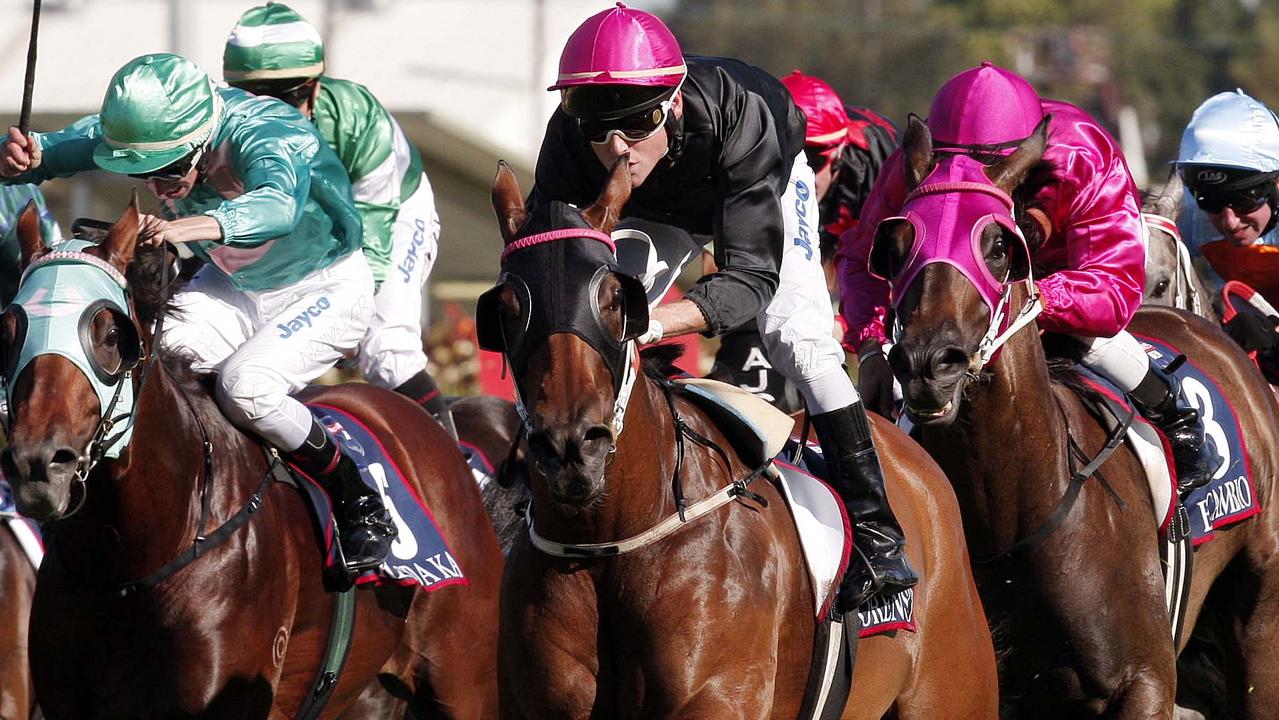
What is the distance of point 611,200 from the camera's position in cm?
370

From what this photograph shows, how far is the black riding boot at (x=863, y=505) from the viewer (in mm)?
4238

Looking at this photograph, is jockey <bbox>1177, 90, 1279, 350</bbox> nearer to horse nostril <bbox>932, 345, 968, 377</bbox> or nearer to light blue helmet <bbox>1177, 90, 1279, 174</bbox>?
light blue helmet <bbox>1177, 90, 1279, 174</bbox>

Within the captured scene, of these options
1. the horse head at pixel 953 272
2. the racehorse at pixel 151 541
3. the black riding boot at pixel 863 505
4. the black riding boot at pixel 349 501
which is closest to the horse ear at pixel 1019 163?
the horse head at pixel 953 272

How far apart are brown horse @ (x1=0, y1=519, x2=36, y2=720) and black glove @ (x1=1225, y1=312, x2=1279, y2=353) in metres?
4.34

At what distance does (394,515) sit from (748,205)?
A: 1.83 metres

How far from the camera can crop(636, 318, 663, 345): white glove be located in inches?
145

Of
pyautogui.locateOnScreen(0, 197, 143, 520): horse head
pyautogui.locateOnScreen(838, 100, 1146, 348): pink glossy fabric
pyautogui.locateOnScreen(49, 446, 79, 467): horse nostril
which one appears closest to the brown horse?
pyautogui.locateOnScreen(0, 197, 143, 520): horse head

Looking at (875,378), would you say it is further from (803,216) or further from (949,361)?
(949,361)

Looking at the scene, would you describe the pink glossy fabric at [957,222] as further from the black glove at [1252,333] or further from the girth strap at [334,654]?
the black glove at [1252,333]

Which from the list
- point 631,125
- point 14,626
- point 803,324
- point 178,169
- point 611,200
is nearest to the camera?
point 611,200

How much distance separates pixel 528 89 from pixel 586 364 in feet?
83.7

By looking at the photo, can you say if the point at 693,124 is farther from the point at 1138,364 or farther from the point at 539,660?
the point at 1138,364

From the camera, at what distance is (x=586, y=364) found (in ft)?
11.3

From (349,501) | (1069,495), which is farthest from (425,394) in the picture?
(1069,495)
